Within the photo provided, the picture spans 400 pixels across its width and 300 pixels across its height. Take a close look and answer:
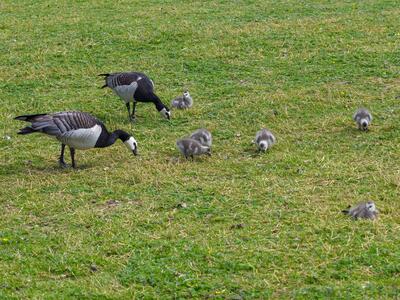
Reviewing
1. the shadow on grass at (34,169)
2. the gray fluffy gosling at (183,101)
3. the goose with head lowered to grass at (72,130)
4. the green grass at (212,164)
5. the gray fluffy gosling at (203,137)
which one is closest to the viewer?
the green grass at (212,164)

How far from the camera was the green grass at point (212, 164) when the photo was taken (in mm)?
7676

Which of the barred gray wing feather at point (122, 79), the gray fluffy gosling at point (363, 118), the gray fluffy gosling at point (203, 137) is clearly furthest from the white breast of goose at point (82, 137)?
the gray fluffy gosling at point (363, 118)

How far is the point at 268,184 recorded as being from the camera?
10.1m

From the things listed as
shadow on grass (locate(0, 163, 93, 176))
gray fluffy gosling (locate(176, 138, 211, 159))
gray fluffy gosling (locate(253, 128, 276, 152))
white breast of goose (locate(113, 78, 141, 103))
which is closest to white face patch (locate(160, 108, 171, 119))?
white breast of goose (locate(113, 78, 141, 103))

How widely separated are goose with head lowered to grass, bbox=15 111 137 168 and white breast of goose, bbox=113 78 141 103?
6.16ft

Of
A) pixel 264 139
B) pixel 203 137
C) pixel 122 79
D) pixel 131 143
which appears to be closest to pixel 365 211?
pixel 264 139

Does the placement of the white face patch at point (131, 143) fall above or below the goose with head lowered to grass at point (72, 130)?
below

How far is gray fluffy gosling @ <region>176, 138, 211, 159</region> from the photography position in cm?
1111

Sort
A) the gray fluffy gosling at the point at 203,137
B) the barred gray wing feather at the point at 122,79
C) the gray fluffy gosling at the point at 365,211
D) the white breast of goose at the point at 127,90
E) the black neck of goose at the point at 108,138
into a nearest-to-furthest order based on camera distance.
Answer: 1. the gray fluffy gosling at the point at 365,211
2. the black neck of goose at the point at 108,138
3. the gray fluffy gosling at the point at 203,137
4. the white breast of goose at the point at 127,90
5. the barred gray wing feather at the point at 122,79

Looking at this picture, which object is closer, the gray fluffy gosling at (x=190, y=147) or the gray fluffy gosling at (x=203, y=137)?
the gray fluffy gosling at (x=190, y=147)

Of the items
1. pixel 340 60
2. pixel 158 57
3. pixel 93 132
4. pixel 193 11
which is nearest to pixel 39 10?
pixel 193 11

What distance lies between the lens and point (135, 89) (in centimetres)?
1318

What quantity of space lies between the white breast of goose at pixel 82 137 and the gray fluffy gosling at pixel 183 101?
2.61 metres

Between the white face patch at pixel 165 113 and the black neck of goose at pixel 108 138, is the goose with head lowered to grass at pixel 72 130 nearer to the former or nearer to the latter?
the black neck of goose at pixel 108 138
